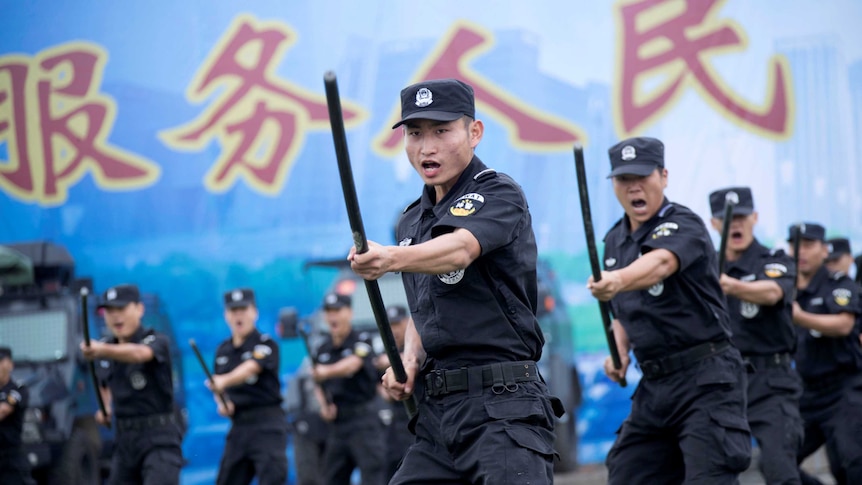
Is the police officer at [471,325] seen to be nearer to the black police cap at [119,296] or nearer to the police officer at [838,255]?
the black police cap at [119,296]

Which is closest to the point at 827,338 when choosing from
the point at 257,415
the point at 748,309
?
the point at 748,309

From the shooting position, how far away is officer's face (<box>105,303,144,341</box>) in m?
8.58

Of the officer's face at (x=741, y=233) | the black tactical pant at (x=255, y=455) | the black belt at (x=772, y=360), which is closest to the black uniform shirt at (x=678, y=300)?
the black belt at (x=772, y=360)

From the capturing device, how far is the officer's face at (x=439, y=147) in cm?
418

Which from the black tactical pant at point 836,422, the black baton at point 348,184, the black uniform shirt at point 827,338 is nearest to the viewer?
the black baton at point 348,184

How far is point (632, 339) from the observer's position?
19.0ft

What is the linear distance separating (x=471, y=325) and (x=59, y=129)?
945cm

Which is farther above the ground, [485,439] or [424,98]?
[424,98]

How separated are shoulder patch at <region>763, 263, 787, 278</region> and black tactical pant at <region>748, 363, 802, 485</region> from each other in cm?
61

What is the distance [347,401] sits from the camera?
10445 mm

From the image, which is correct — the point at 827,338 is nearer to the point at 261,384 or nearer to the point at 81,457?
the point at 261,384

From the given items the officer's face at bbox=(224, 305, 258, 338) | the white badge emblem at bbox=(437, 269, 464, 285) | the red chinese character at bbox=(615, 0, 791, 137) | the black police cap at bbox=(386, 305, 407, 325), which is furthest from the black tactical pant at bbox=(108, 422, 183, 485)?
the red chinese character at bbox=(615, 0, 791, 137)

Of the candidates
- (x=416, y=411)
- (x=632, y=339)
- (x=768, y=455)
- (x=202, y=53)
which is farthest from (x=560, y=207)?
(x=416, y=411)

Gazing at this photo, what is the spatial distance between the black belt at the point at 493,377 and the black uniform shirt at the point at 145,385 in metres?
4.59
